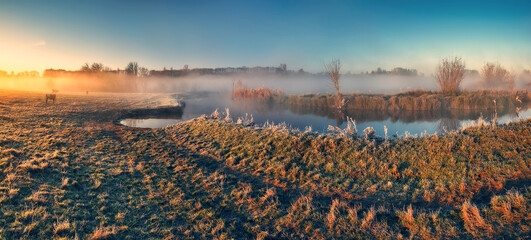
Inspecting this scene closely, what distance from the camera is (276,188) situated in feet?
22.8

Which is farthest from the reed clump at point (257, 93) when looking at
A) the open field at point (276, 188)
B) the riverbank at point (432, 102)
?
the open field at point (276, 188)

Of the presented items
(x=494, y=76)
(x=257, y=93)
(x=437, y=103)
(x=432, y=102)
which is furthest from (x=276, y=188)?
(x=494, y=76)

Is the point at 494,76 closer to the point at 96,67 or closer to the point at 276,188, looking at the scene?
the point at 276,188

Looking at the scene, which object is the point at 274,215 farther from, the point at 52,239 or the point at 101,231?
the point at 52,239

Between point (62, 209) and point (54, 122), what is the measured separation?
14424 mm

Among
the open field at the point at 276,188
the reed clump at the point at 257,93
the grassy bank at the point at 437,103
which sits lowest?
the open field at the point at 276,188

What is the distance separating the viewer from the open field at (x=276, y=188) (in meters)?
4.87

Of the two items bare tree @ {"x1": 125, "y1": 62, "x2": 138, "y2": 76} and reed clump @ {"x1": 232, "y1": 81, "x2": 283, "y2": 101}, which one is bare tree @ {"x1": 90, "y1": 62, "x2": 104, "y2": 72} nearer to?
bare tree @ {"x1": 125, "y1": 62, "x2": 138, "y2": 76}

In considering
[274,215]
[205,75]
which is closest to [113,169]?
[274,215]

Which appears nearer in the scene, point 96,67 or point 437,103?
point 437,103

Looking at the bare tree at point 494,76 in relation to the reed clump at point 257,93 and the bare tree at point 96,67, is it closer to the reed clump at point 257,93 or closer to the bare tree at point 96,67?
the reed clump at point 257,93

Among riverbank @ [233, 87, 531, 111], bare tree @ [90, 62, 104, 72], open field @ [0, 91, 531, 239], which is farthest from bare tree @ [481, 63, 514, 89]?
bare tree @ [90, 62, 104, 72]

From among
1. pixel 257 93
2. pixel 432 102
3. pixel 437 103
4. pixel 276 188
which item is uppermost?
pixel 257 93

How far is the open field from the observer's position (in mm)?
4871
